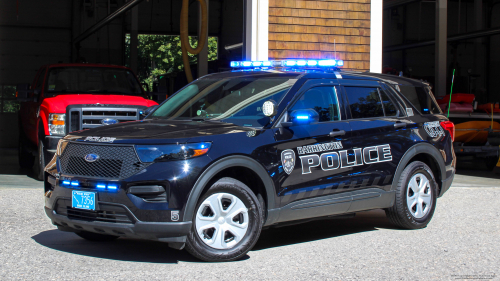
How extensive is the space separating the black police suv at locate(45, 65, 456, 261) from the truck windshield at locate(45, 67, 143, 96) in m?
4.75

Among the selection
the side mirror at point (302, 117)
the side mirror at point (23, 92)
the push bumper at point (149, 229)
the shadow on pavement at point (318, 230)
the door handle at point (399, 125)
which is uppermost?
the side mirror at point (23, 92)

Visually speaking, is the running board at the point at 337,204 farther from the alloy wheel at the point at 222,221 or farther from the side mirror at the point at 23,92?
the side mirror at the point at 23,92

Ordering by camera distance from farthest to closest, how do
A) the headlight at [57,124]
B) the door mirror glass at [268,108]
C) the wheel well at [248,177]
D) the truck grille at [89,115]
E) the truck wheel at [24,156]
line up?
the truck wheel at [24,156] < the headlight at [57,124] < the truck grille at [89,115] < the door mirror glass at [268,108] < the wheel well at [248,177]

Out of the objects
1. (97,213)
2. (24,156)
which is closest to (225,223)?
(97,213)

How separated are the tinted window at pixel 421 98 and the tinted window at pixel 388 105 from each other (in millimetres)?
334

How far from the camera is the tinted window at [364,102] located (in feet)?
21.8

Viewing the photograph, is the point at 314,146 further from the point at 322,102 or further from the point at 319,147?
the point at 322,102

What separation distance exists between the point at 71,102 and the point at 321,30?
5.25 metres

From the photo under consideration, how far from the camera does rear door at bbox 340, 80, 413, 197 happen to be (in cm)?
643

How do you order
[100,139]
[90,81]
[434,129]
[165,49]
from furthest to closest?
[165,49]
[90,81]
[434,129]
[100,139]

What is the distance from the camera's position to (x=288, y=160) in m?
5.71

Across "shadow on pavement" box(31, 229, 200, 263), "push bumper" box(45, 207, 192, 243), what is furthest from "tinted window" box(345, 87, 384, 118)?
"push bumper" box(45, 207, 192, 243)

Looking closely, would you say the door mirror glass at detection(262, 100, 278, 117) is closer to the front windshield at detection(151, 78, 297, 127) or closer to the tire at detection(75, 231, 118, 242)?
the front windshield at detection(151, 78, 297, 127)

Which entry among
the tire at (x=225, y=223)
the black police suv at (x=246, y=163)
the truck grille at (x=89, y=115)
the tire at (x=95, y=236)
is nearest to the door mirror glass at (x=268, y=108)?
the black police suv at (x=246, y=163)
